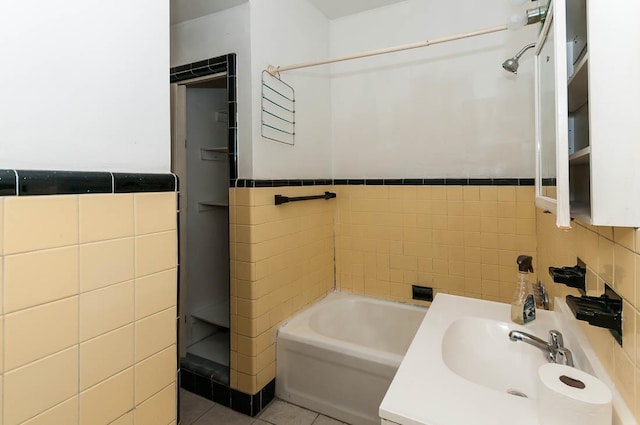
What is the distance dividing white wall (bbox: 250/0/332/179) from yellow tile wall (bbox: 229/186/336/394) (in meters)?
0.19

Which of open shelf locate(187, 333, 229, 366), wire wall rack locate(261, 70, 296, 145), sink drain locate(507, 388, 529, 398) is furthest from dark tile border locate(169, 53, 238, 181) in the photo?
sink drain locate(507, 388, 529, 398)

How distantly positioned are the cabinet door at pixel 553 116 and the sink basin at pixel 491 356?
0.49 m

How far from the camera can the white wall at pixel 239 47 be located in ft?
5.63

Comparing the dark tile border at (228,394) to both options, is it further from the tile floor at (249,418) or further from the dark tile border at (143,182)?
the dark tile border at (143,182)

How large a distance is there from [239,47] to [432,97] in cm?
126

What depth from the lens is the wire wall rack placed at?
1805 millimetres

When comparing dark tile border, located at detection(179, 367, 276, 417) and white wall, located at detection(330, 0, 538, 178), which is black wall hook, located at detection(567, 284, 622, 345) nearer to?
white wall, located at detection(330, 0, 538, 178)

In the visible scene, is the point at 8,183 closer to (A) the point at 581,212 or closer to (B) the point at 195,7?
(A) the point at 581,212

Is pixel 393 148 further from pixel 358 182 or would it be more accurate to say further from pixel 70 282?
pixel 70 282

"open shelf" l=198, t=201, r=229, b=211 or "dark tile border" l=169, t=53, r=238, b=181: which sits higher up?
"dark tile border" l=169, t=53, r=238, b=181

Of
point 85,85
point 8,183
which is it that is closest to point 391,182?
point 85,85

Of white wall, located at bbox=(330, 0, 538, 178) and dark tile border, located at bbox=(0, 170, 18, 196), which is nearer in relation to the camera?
dark tile border, located at bbox=(0, 170, 18, 196)

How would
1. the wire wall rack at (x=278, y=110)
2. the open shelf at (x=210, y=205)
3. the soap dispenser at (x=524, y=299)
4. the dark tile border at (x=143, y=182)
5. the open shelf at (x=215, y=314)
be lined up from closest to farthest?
1. the dark tile border at (x=143, y=182)
2. the soap dispenser at (x=524, y=299)
3. the wire wall rack at (x=278, y=110)
4. the open shelf at (x=215, y=314)
5. the open shelf at (x=210, y=205)

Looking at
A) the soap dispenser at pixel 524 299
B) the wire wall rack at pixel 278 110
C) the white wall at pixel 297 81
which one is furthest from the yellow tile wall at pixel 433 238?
the soap dispenser at pixel 524 299
